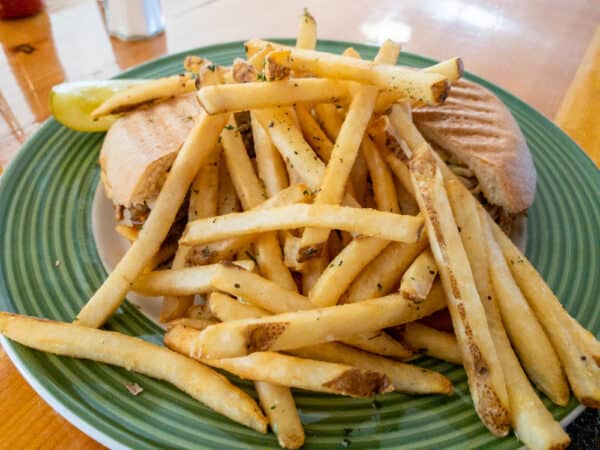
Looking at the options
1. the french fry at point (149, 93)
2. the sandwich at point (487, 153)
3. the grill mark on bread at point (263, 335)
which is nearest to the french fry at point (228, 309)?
the grill mark on bread at point (263, 335)

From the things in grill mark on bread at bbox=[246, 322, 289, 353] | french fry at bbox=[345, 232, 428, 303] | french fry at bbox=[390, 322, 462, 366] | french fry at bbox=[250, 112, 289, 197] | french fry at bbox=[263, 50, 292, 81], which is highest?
french fry at bbox=[263, 50, 292, 81]

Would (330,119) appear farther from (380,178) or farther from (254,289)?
(254,289)

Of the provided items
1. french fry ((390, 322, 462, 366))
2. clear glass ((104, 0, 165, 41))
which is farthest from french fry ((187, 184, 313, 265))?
clear glass ((104, 0, 165, 41))

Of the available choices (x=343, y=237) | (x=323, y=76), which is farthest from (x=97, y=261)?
(x=323, y=76)

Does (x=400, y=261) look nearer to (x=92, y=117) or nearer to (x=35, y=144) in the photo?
(x=92, y=117)

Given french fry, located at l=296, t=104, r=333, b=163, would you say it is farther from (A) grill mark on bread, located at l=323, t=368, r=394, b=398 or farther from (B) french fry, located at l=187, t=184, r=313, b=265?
(A) grill mark on bread, located at l=323, t=368, r=394, b=398

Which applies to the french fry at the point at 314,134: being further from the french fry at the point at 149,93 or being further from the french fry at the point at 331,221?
the french fry at the point at 149,93
